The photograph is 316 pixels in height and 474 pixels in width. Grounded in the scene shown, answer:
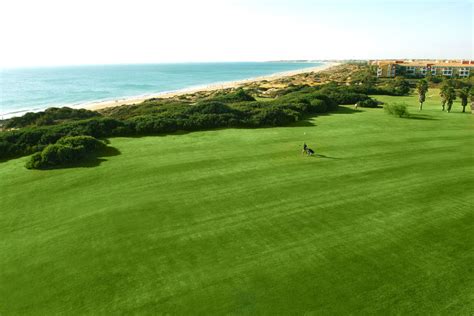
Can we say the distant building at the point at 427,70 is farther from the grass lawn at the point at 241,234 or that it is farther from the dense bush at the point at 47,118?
the grass lawn at the point at 241,234

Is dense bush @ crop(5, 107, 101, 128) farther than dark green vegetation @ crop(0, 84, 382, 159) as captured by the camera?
Yes

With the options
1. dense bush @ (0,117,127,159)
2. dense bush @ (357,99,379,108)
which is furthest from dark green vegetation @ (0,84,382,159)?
dense bush @ (357,99,379,108)

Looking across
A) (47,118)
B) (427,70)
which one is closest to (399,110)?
(47,118)

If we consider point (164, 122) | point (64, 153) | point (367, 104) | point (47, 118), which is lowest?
point (64, 153)

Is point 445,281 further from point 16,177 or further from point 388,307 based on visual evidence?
point 16,177

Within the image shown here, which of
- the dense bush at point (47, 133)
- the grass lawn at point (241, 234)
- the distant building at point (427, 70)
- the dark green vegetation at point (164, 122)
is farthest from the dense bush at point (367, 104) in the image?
the distant building at point (427, 70)

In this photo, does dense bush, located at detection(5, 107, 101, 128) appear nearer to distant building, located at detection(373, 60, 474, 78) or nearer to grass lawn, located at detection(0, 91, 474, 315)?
grass lawn, located at detection(0, 91, 474, 315)

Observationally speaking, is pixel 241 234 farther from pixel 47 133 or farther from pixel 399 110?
pixel 399 110
